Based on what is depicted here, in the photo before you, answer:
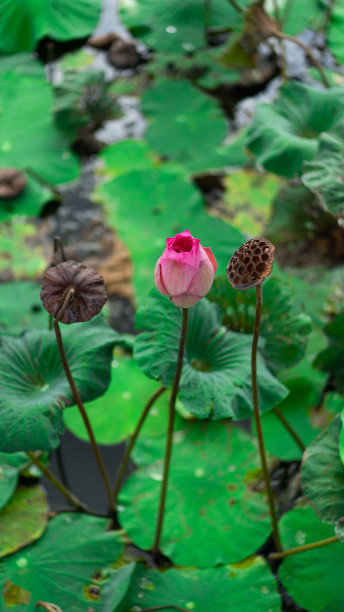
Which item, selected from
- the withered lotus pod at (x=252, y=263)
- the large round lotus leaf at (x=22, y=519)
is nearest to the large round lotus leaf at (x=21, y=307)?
the large round lotus leaf at (x=22, y=519)

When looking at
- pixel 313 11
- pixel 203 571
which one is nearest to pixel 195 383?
pixel 203 571

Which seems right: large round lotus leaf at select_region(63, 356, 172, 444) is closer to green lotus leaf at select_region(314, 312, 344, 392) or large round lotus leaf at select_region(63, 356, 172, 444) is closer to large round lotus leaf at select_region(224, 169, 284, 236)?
green lotus leaf at select_region(314, 312, 344, 392)

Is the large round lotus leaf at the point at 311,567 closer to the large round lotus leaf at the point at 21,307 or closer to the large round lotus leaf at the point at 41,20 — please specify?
the large round lotus leaf at the point at 21,307

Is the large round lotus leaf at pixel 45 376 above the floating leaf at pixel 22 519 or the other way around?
above

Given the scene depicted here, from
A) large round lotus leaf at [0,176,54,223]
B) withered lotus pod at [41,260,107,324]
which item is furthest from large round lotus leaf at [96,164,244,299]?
withered lotus pod at [41,260,107,324]

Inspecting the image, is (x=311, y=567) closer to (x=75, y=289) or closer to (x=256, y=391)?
(x=256, y=391)
